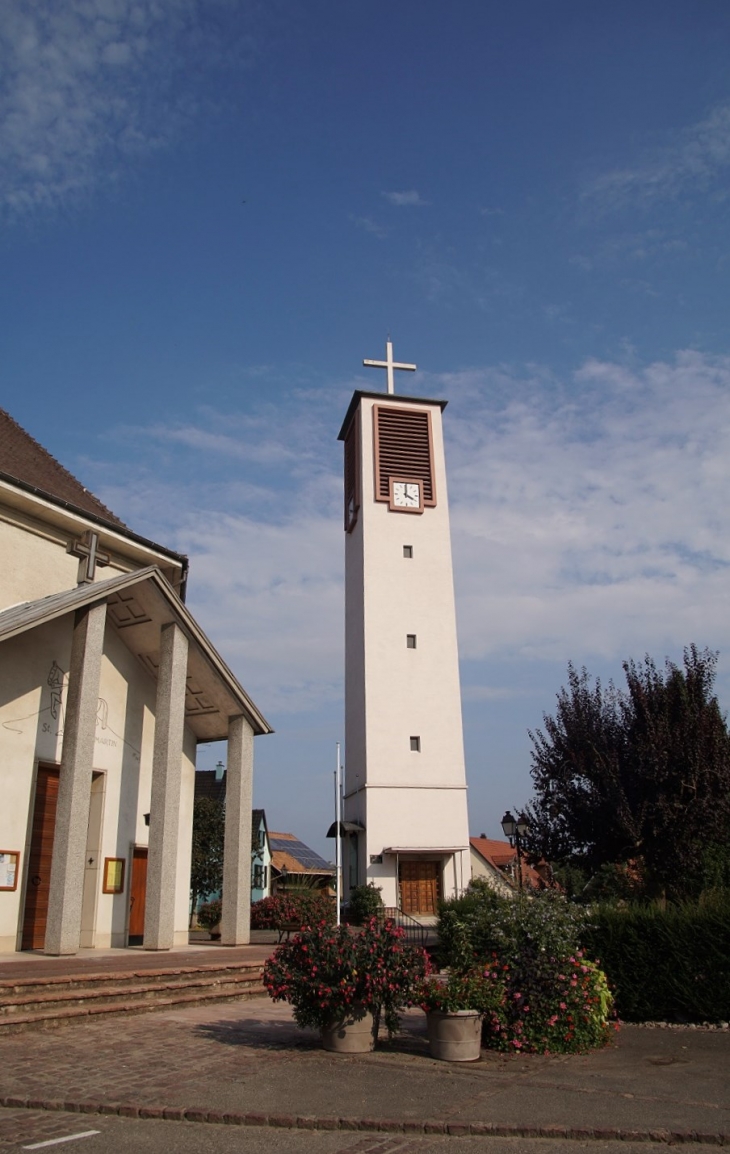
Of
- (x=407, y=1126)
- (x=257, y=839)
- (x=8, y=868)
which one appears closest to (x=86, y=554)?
(x=8, y=868)

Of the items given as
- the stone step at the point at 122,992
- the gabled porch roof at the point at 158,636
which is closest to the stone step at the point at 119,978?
the stone step at the point at 122,992

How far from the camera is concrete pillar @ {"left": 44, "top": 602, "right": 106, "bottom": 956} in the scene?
13.8 m

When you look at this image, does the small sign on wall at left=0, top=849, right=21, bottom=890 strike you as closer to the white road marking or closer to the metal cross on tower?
the white road marking

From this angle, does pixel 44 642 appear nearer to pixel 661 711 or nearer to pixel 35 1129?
pixel 35 1129

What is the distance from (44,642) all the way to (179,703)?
278 centimetres

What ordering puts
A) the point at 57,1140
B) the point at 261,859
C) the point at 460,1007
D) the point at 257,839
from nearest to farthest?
the point at 57,1140, the point at 460,1007, the point at 257,839, the point at 261,859

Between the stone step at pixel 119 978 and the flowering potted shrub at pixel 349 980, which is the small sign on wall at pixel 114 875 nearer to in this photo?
the stone step at pixel 119 978

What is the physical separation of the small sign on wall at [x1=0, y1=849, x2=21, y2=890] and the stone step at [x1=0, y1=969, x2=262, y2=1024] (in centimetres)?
423

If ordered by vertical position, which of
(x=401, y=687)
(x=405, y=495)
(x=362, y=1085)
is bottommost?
(x=362, y=1085)

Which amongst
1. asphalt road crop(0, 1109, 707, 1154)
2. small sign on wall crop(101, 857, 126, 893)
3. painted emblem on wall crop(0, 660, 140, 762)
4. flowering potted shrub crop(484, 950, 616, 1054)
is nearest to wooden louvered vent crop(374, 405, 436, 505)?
painted emblem on wall crop(0, 660, 140, 762)

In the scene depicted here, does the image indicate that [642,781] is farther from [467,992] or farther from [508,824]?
[467,992]

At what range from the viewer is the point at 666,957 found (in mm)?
12328

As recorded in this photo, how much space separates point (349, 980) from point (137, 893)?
10.6 meters

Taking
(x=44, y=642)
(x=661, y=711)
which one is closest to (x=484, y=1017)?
(x=44, y=642)
